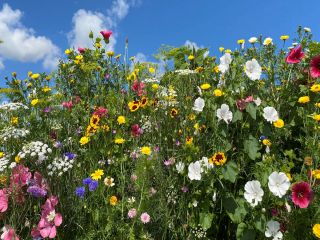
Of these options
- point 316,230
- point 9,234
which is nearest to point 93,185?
point 9,234

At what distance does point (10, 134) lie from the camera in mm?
3586

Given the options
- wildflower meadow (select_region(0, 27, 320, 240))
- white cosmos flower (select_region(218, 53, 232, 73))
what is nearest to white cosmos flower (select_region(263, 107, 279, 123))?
wildflower meadow (select_region(0, 27, 320, 240))

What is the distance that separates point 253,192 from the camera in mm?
2920

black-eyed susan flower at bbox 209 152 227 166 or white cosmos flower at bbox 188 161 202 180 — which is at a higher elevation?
black-eyed susan flower at bbox 209 152 227 166

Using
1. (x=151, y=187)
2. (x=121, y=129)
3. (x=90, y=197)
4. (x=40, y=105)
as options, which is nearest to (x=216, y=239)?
(x=151, y=187)

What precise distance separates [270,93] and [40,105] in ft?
7.04

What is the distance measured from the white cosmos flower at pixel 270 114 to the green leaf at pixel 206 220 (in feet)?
2.58

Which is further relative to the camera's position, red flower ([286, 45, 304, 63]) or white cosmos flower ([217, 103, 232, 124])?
red flower ([286, 45, 304, 63])

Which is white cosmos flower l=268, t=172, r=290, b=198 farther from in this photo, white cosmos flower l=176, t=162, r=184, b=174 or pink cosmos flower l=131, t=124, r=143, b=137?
pink cosmos flower l=131, t=124, r=143, b=137

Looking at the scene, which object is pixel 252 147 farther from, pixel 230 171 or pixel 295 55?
pixel 295 55

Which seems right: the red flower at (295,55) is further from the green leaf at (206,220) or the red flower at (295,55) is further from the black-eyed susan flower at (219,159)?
the green leaf at (206,220)

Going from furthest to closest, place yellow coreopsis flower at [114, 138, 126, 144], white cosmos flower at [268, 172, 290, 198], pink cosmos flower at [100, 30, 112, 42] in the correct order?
pink cosmos flower at [100, 30, 112, 42] < yellow coreopsis flower at [114, 138, 126, 144] < white cosmos flower at [268, 172, 290, 198]

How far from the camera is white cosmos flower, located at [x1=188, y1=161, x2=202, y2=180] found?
10.4ft

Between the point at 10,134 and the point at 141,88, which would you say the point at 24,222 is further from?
the point at 141,88
